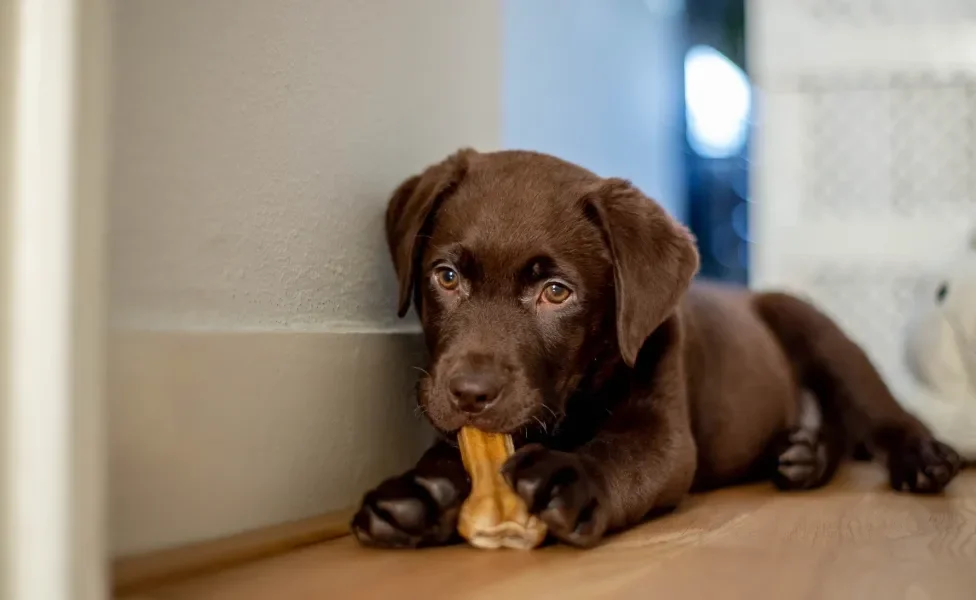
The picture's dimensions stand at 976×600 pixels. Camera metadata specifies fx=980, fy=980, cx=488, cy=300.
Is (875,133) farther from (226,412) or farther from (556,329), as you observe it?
(226,412)

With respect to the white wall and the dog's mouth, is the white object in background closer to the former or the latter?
the white wall

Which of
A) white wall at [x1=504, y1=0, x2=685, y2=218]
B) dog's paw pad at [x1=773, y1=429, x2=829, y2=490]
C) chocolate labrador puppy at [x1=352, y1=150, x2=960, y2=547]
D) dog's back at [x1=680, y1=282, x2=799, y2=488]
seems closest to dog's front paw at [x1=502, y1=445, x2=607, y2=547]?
chocolate labrador puppy at [x1=352, y1=150, x2=960, y2=547]

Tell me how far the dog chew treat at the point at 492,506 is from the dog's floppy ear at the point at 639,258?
1.07ft

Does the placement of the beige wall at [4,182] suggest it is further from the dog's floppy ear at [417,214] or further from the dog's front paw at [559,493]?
the dog's floppy ear at [417,214]

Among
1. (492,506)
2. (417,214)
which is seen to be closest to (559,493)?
(492,506)

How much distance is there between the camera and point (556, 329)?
6.34ft

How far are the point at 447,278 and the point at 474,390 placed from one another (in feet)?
1.14

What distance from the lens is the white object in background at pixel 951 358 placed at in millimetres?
2951

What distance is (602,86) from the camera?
4.46 meters

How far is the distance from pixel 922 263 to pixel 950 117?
22.8 inches

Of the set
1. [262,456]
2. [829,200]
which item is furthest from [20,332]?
[829,200]

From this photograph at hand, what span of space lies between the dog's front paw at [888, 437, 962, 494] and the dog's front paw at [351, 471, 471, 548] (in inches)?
50.1

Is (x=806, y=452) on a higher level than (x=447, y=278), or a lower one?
lower

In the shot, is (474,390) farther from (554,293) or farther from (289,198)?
(289,198)
